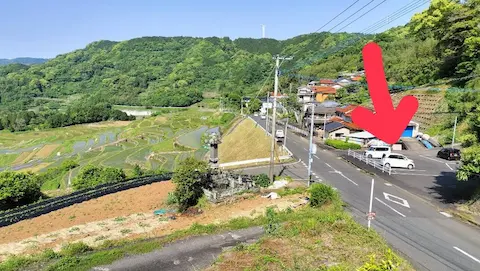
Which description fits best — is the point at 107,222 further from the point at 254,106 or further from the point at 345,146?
the point at 254,106

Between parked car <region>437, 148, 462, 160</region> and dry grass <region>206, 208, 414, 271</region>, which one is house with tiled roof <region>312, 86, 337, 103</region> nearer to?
parked car <region>437, 148, 462, 160</region>

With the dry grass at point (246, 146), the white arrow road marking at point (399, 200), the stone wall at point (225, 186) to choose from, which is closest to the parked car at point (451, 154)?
the white arrow road marking at point (399, 200)

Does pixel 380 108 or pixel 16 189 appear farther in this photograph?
pixel 16 189

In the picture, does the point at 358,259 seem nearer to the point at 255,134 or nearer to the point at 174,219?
the point at 174,219

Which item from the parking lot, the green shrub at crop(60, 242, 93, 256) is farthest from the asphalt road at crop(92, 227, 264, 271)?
the parking lot

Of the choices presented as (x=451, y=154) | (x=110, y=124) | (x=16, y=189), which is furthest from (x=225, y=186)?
(x=110, y=124)

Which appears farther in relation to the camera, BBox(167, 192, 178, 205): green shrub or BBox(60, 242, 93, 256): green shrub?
BBox(167, 192, 178, 205): green shrub
